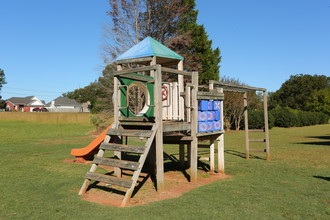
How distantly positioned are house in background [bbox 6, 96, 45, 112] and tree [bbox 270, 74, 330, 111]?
273 ft

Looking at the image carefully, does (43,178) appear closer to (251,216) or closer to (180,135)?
(180,135)

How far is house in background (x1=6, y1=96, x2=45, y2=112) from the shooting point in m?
104

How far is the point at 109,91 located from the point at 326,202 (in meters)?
20.8

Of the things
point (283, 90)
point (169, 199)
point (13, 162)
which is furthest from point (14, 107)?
point (169, 199)

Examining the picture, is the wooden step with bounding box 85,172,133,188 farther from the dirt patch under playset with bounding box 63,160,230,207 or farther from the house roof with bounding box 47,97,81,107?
the house roof with bounding box 47,97,81,107

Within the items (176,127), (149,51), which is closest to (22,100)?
(149,51)

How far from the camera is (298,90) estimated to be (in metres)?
82.1

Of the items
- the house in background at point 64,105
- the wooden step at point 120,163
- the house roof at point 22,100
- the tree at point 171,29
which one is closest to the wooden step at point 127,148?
the wooden step at point 120,163

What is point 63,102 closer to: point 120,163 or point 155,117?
point 155,117

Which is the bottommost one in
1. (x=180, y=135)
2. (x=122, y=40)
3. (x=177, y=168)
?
(x=177, y=168)

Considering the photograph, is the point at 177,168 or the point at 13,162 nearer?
the point at 177,168

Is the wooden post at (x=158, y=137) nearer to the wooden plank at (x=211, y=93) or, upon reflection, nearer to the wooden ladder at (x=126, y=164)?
the wooden ladder at (x=126, y=164)

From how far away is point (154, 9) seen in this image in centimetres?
2644

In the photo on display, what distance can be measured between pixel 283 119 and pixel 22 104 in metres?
98.6
